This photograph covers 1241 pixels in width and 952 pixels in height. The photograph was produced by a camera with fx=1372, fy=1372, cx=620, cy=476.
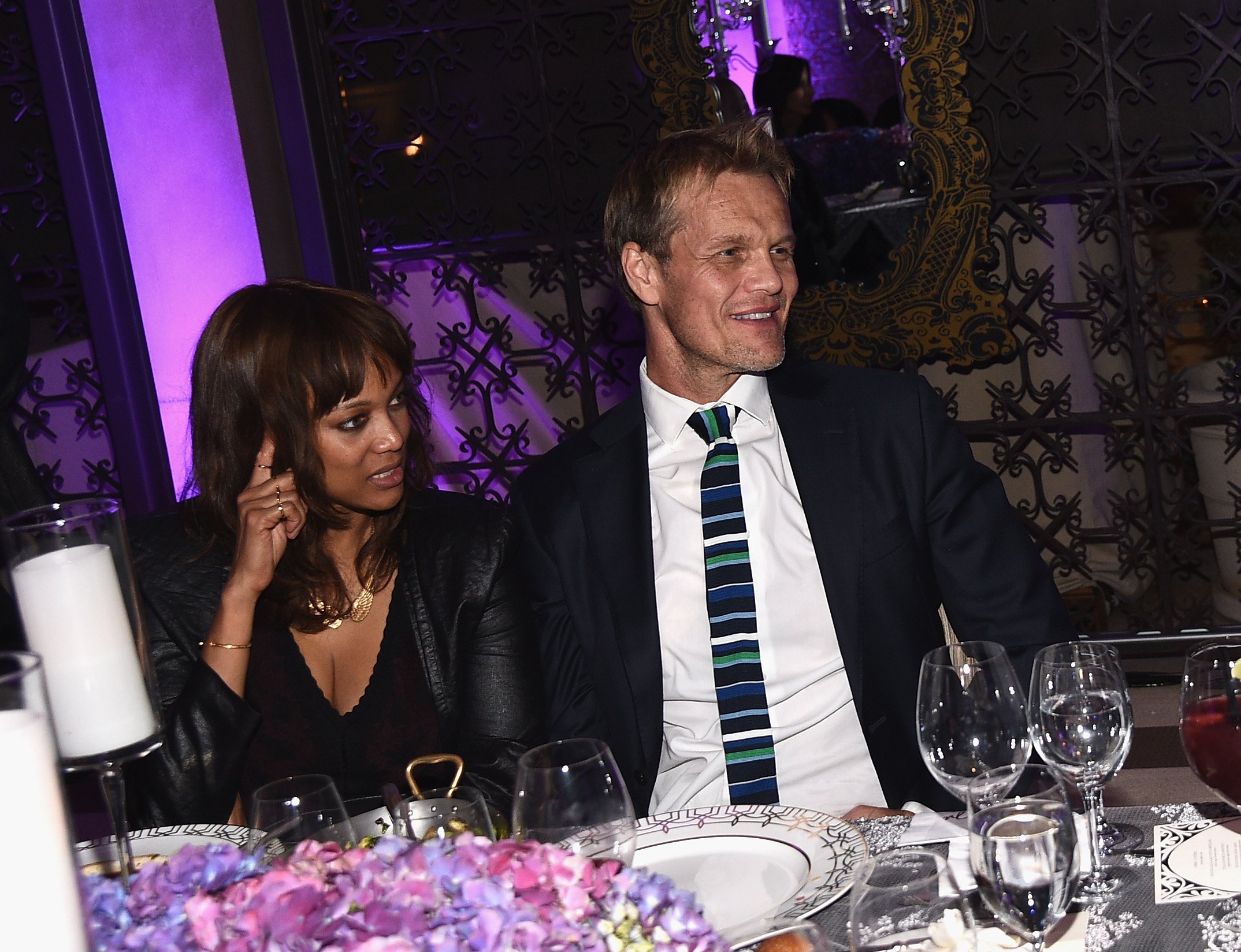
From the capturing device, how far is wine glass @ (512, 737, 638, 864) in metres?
1.17

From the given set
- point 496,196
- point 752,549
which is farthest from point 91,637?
point 496,196

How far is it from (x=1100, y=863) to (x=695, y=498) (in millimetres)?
1037

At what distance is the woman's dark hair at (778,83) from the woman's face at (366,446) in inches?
89.3

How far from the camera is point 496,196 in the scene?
14.2 feet

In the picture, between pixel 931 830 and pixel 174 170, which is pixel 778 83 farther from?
pixel 931 830

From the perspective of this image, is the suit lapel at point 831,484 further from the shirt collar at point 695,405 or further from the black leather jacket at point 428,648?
the black leather jacket at point 428,648

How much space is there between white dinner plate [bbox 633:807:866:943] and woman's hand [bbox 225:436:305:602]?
2.65 ft

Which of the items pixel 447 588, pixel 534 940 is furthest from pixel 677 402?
pixel 534 940

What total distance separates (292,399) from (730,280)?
74 centimetres

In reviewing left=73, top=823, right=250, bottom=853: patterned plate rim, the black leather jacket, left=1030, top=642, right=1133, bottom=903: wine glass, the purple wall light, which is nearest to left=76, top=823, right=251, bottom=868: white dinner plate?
left=73, top=823, right=250, bottom=853: patterned plate rim

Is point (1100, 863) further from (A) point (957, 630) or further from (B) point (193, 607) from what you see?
(B) point (193, 607)

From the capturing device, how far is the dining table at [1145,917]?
1.20 m

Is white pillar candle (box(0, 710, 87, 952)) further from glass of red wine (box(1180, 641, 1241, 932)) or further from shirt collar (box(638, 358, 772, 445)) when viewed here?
shirt collar (box(638, 358, 772, 445))

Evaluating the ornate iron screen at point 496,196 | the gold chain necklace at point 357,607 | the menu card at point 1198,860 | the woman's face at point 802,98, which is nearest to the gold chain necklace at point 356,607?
the gold chain necklace at point 357,607
